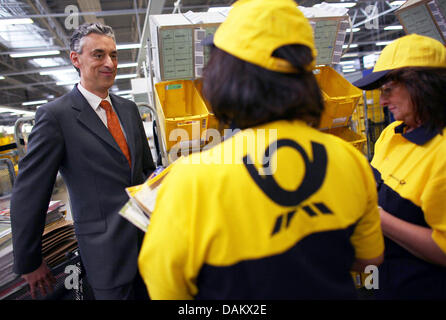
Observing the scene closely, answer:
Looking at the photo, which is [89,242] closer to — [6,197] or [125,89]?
[6,197]

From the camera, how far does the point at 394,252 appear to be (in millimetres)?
1268

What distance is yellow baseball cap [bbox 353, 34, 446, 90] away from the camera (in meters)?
1.16

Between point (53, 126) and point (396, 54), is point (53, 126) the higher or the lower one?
the lower one

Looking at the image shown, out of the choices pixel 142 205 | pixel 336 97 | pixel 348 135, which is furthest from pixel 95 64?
pixel 348 135

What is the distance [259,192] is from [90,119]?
115 cm

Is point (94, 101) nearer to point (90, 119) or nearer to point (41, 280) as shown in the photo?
point (90, 119)

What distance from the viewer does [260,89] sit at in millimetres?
729

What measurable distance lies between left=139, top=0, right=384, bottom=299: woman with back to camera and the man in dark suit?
0.77 metres

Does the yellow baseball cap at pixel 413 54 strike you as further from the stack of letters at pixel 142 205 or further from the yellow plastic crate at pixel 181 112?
the yellow plastic crate at pixel 181 112

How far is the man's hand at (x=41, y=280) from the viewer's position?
138 cm

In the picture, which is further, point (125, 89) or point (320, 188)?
point (125, 89)
